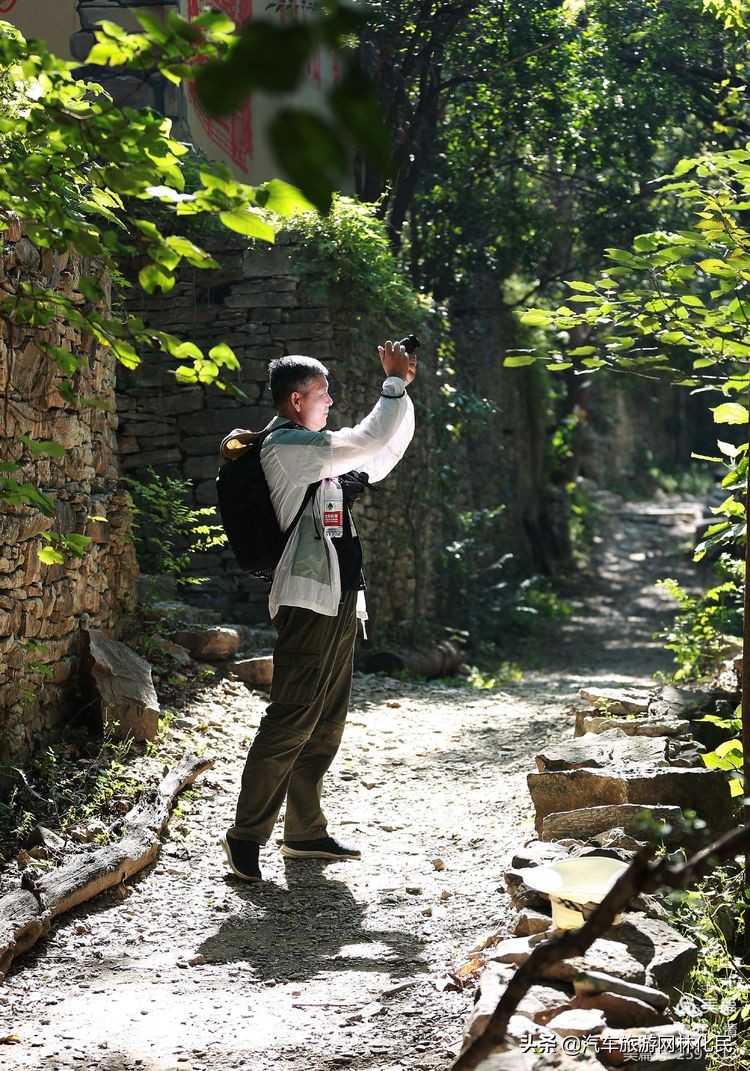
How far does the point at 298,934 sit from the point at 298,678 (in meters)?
0.91

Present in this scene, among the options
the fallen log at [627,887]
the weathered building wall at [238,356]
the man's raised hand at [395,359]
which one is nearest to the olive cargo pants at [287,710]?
the man's raised hand at [395,359]

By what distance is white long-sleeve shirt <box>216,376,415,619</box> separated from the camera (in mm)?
4121

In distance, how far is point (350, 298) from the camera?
945 centimetres

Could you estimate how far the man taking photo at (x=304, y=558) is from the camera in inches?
164

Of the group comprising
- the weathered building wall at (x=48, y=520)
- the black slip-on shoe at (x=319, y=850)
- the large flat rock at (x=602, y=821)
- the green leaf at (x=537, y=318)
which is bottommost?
the black slip-on shoe at (x=319, y=850)

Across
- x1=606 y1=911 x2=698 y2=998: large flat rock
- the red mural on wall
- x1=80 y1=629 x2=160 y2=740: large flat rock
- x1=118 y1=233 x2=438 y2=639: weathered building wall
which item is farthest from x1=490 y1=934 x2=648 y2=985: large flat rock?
the red mural on wall

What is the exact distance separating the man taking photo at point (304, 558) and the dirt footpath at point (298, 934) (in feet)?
1.25

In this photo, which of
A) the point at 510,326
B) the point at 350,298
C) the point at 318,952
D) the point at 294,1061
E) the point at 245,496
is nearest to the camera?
the point at 294,1061

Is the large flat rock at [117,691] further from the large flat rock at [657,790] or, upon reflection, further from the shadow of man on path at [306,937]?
the large flat rock at [657,790]

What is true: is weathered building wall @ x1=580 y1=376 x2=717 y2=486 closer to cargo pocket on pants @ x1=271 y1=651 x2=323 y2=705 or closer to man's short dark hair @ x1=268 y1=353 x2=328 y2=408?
man's short dark hair @ x1=268 y1=353 x2=328 y2=408

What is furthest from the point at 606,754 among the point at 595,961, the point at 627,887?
the point at 627,887

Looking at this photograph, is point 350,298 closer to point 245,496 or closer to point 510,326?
point 245,496

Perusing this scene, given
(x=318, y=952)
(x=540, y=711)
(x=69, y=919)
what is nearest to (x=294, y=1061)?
(x=318, y=952)

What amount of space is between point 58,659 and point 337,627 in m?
1.76
